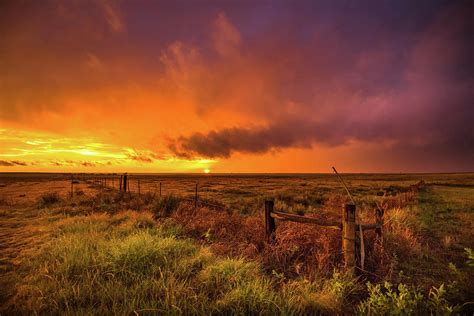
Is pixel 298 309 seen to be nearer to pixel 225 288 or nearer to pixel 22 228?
pixel 225 288

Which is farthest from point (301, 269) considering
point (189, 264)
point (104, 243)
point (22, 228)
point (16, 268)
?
point (22, 228)

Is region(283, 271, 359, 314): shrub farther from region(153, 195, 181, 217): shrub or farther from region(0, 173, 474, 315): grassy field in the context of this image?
region(153, 195, 181, 217): shrub

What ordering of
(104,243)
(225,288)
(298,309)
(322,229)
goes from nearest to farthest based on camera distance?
(298,309) < (225,288) < (104,243) < (322,229)

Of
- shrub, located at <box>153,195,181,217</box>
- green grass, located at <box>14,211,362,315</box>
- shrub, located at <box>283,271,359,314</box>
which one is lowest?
shrub, located at <box>283,271,359,314</box>

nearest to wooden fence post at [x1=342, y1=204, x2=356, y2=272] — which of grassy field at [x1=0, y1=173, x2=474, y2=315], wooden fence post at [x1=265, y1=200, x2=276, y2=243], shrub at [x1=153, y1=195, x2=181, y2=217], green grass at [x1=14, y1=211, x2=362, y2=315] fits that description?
grassy field at [x1=0, y1=173, x2=474, y2=315]

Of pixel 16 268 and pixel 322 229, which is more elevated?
pixel 322 229

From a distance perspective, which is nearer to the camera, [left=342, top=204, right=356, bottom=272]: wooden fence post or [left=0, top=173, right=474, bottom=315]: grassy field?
[left=0, top=173, right=474, bottom=315]: grassy field

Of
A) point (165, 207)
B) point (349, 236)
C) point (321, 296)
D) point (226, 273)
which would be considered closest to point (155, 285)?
point (226, 273)

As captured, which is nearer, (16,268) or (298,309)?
(298,309)

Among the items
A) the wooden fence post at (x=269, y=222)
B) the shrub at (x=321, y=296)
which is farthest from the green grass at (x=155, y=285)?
the wooden fence post at (x=269, y=222)

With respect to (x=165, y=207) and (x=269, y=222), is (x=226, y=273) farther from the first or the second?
(x=165, y=207)

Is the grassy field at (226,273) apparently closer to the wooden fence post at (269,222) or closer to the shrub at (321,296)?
the shrub at (321,296)

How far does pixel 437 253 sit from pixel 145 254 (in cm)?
853

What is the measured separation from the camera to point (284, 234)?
6.69 m
